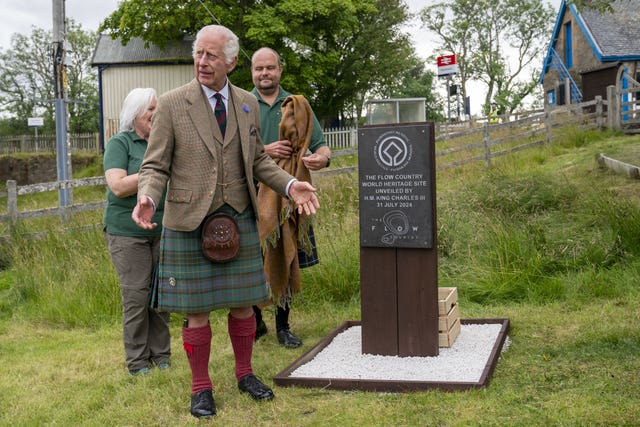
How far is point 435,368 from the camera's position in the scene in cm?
470

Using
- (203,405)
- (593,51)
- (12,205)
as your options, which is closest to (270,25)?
(593,51)

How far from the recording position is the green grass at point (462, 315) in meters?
4.02

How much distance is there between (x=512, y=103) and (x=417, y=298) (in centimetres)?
4823

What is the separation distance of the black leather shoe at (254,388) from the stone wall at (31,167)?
27915mm

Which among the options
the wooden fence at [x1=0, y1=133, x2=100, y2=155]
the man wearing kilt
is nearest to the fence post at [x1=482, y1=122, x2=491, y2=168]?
the man wearing kilt

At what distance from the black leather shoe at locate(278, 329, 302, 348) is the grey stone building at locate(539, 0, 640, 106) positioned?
22.5 metres

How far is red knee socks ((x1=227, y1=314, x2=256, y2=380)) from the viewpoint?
4254 mm

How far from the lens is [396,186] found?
5012mm

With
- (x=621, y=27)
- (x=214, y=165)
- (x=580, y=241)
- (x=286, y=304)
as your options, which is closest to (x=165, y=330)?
(x=286, y=304)

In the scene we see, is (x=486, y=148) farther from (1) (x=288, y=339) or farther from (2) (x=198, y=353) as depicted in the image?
(2) (x=198, y=353)

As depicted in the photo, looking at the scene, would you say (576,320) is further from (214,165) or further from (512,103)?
(512,103)

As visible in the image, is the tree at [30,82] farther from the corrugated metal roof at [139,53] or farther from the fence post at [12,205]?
the fence post at [12,205]

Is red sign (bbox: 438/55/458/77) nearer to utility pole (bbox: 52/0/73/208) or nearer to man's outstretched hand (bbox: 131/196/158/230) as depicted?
utility pole (bbox: 52/0/73/208)

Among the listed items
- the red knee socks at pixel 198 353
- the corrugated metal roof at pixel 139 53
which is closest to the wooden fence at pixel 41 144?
the corrugated metal roof at pixel 139 53
